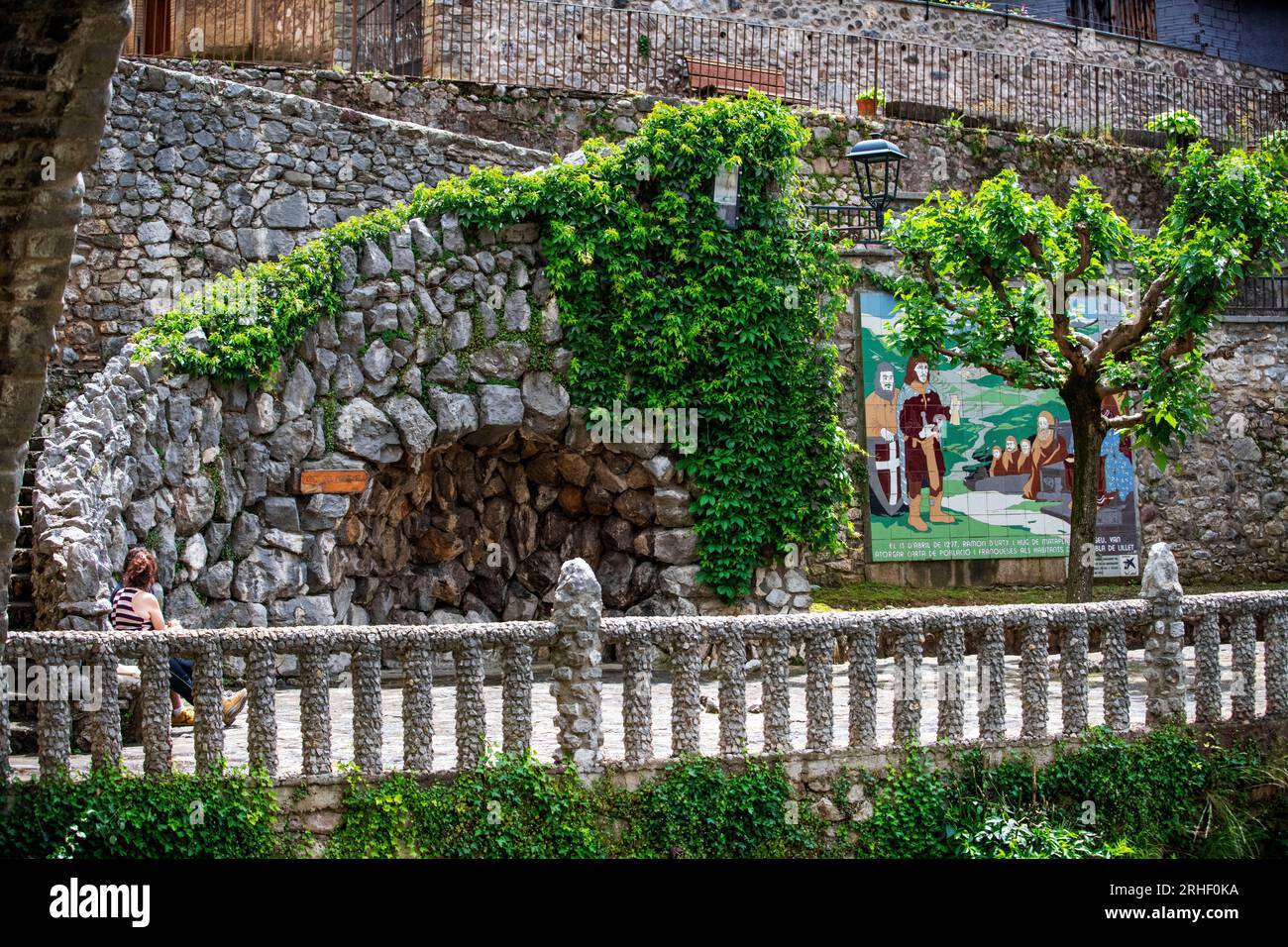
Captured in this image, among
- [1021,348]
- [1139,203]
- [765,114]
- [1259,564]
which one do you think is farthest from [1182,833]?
[1139,203]

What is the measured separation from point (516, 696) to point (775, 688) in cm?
156

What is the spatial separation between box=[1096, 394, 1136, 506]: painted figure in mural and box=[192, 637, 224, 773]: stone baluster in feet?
39.5

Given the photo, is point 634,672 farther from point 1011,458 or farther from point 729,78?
point 729,78

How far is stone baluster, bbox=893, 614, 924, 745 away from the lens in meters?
9.13

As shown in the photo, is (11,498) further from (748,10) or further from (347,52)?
(748,10)

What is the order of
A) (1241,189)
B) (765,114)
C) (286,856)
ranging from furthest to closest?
(765,114), (1241,189), (286,856)

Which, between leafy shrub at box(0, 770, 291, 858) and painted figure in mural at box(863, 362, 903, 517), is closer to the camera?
leafy shrub at box(0, 770, 291, 858)

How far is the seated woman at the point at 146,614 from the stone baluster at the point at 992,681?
4.70 meters

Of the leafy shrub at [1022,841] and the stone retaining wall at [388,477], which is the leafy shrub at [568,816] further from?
the stone retaining wall at [388,477]

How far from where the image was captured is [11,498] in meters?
6.54

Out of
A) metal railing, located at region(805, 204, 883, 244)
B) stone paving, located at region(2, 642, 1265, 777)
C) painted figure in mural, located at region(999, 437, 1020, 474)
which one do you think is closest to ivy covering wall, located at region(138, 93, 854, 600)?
stone paving, located at region(2, 642, 1265, 777)

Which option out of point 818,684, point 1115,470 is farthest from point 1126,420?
point 818,684

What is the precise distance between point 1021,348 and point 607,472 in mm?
3817

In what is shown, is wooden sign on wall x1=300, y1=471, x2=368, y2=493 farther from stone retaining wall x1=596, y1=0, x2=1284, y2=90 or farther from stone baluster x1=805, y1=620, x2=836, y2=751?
stone retaining wall x1=596, y1=0, x2=1284, y2=90
